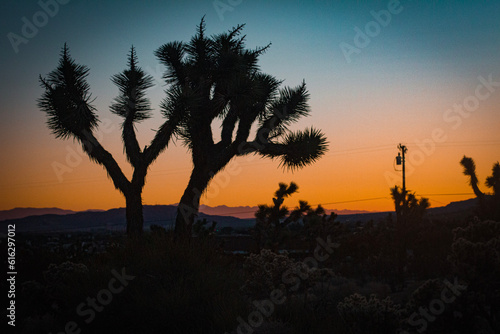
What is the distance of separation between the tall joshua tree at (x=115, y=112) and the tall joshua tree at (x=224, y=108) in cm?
101

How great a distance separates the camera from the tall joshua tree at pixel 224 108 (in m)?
11.6

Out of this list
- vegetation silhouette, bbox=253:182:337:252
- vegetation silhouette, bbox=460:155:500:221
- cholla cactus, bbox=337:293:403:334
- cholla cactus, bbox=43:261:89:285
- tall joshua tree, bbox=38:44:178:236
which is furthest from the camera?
vegetation silhouette, bbox=460:155:500:221

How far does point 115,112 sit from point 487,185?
26.3 meters

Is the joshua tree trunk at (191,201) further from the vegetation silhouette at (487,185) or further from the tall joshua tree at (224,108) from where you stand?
the vegetation silhouette at (487,185)

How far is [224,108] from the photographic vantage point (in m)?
12.6

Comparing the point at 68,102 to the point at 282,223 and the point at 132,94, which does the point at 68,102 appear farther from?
the point at 282,223

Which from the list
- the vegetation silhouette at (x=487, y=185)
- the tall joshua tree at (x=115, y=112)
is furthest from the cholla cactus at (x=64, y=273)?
the vegetation silhouette at (x=487, y=185)

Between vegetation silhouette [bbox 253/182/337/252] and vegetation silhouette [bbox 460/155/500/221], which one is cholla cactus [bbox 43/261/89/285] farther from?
vegetation silhouette [bbox 460/155/500/221]

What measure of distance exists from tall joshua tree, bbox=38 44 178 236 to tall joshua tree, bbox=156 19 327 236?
1.01 metres

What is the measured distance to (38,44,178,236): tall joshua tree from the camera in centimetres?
1120

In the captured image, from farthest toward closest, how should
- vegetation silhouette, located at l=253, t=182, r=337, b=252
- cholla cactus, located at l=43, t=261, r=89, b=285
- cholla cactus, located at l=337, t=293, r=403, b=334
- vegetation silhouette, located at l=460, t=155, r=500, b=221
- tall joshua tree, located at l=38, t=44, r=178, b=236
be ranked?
1. vegetation silhouette, located at l=460, t=155, r=500, b=221
2. vegetation silhouette, located at l=253, t=182, r=337, b=252
3. tall joshua tree, located at l=38, t=44, r=178, b=236
4. cholla cactus, located at l=43, t=261, r=89, b=285
5. cholla cactus, located at l=337, t=293, r=403, b=334

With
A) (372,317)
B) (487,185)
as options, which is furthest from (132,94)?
(487,185)

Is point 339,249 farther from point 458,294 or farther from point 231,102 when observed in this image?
point 458,294

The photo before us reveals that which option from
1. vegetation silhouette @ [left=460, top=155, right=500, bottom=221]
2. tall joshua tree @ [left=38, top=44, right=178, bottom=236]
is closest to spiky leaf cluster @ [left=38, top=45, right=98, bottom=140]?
tall joshua tree @ [left=38, top=44, right=178, bottom=236]
